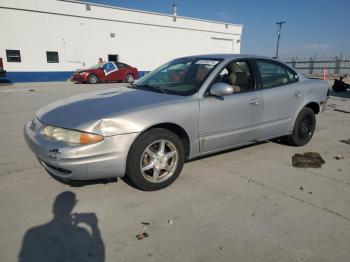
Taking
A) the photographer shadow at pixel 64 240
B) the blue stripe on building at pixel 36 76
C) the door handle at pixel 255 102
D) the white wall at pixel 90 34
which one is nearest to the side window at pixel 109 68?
the white wall at pixel 90 34

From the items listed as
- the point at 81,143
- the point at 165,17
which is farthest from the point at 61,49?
the point at 81,143

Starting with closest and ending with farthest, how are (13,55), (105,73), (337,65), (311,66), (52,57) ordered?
1. (105,73)
2. (13,55)
3. (52,57)
4. (337,65)
5. (311,66)

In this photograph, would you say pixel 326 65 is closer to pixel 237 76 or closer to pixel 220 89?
pixel 237 76

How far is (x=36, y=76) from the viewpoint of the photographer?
21984 millimetres

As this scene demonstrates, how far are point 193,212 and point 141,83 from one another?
7.31 feet

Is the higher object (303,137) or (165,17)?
(165,17)

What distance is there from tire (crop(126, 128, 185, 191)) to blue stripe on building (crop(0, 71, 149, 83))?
1975 centimetres

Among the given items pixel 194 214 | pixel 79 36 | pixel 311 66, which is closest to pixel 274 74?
pixel 194 214

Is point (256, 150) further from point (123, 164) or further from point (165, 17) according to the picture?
point (165, 17)

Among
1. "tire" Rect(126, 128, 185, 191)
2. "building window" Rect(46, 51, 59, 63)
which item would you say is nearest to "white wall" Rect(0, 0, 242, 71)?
"building window" Rect(46, 51, 59, 63)

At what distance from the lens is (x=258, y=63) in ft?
15.4

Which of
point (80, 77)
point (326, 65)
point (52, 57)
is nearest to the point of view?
point (80, 77)

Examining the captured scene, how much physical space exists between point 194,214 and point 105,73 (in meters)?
17.0

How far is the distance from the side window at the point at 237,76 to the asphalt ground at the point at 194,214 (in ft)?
3.45
